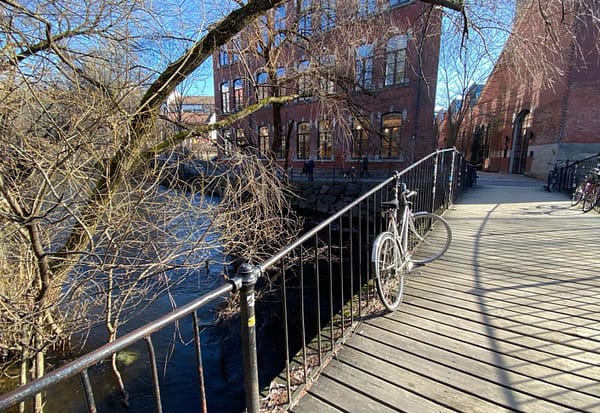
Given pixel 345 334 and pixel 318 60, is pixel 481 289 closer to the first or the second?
pixel 345 334

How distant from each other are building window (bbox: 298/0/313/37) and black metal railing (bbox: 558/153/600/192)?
830 centimetres

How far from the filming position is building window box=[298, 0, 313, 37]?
7.50m

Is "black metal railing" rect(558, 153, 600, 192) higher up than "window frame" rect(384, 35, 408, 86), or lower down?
lower down

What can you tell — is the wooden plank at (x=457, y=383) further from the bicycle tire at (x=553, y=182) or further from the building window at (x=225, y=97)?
the building window at (x=225, y=97)

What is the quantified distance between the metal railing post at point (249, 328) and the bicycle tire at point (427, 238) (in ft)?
7.79

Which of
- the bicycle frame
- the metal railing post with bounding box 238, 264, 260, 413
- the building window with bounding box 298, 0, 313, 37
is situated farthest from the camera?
the building window with bounding box 298, 0, 313, 37

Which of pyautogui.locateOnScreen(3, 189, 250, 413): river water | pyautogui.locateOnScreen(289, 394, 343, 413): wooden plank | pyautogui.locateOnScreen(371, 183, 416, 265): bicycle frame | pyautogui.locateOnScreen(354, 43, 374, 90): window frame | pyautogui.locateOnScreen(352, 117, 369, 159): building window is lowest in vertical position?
pyautogui.locateOnScreen(3, 189, 250, 413): river water

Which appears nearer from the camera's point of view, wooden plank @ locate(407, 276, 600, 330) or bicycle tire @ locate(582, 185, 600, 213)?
wooden plank @ locate(407, 276, 600, 330)

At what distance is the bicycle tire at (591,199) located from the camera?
5660mm

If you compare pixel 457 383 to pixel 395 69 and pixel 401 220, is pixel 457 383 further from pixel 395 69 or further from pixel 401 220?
pixel 395 69

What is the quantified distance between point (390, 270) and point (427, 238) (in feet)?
6.03

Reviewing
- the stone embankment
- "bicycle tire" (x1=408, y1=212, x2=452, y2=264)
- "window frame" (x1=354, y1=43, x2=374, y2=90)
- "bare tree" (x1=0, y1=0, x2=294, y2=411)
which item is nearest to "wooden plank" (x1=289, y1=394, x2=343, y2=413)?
"bicycle tire" (x1=408, y1=212, x2=452, y2=264)

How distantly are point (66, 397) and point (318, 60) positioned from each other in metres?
7.91

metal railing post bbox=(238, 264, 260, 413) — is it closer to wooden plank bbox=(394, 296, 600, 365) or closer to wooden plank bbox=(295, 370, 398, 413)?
wooden plank bbox=(295, 370, 398, 413)
